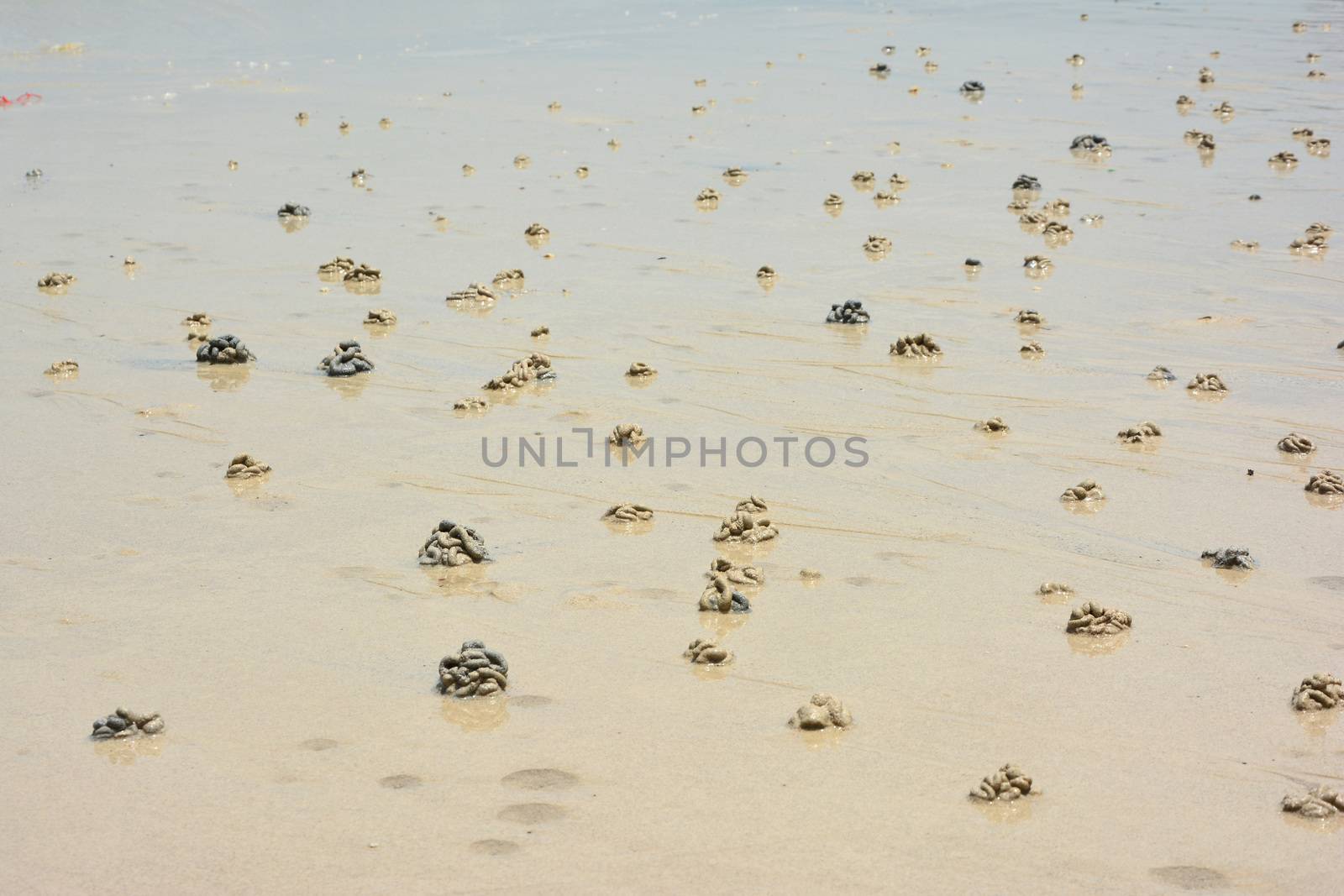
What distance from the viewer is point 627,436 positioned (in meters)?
9.27

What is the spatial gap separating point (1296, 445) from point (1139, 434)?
37.0 inches

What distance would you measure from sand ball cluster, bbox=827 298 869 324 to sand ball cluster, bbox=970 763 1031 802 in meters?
6.56

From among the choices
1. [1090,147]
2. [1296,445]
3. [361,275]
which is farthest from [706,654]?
[1090,147]

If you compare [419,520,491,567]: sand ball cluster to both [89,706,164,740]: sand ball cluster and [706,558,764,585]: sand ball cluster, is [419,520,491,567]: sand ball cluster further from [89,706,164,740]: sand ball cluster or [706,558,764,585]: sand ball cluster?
[89,706,164,740]: sand ball cluster

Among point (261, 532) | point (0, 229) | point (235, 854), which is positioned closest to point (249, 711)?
point (235, 854)

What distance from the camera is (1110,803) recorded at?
5500 millimetres

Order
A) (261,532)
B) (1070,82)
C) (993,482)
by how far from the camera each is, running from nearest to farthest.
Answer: (261,532) < (993,482) < (1070,82)

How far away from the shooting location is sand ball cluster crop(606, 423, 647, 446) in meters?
9.27

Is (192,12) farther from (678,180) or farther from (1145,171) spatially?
(1145,171)

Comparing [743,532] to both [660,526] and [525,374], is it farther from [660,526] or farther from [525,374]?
[525,374]

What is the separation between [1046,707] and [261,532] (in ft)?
13.7

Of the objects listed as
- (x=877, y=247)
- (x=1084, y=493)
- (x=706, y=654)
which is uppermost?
(x=877, y=247)

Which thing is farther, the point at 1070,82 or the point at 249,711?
the point at 1070,82

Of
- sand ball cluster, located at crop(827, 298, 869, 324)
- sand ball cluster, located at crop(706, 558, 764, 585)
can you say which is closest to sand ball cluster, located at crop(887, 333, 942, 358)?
sand ball cluster, located at crop(827, 298, 869, 324)
